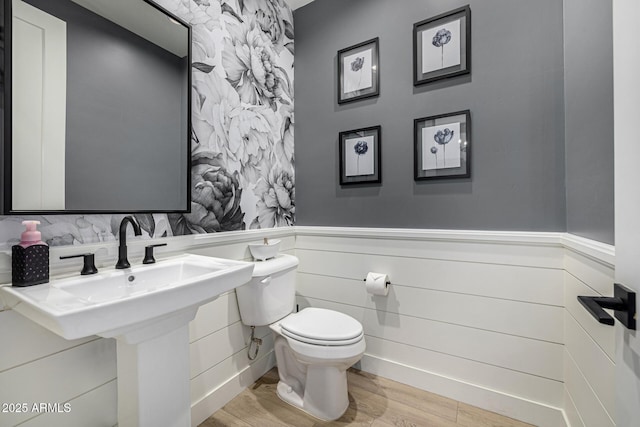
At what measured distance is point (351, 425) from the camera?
55.6 inches

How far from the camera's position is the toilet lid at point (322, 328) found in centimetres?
137

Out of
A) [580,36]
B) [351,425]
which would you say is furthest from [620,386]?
[580,36]

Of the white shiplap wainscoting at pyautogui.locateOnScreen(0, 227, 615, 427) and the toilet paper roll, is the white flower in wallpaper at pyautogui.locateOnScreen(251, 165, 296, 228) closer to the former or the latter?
the white shiplap wainscoting at pyautogui.locateOnScreen(0, 227, 615, 427)

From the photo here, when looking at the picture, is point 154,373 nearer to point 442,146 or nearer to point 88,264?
point 88,264

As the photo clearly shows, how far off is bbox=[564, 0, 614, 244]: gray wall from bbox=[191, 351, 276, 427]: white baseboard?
1.85m

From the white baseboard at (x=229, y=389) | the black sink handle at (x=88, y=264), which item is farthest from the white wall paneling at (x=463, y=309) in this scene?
the black sink handle at (x=88, y=264)

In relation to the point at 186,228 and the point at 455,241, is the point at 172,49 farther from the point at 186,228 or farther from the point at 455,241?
the point at 455,241

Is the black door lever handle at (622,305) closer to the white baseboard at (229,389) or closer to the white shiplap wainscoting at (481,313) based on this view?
the white shiplap wainscoting at (481,313)

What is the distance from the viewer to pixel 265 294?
157 cm

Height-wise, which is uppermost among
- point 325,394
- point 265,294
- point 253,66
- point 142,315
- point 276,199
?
point 253,66

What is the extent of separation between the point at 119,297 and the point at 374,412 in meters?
1.39

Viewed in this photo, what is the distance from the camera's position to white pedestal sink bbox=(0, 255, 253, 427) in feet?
2.27

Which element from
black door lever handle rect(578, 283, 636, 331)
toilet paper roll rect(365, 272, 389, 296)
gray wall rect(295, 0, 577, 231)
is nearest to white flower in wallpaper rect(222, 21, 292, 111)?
gray wall rect(295, 0, 577, 231)

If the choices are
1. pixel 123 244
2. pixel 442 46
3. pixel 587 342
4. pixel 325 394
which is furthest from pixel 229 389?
pixel 442 46
